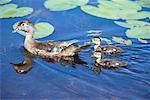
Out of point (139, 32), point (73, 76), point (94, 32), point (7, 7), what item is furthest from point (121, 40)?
point (7, 7)

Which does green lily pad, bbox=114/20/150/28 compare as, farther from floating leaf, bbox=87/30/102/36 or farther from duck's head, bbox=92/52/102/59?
duck's head, bbox=92/52/102/59

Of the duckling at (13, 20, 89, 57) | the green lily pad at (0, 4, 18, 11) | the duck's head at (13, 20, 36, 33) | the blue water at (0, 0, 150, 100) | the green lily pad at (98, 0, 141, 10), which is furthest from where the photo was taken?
the green lily pad at (98, 0, 141, 10)

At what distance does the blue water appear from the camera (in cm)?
391

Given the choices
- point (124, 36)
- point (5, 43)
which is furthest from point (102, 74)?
point (5, 43)

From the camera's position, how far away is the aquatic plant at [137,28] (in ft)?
16.6

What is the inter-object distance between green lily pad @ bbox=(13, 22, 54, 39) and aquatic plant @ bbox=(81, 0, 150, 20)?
2.38ft

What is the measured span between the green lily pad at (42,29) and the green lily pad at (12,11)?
371mm

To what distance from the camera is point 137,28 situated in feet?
17.2

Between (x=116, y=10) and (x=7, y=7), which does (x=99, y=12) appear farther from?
(x=7, y=7)

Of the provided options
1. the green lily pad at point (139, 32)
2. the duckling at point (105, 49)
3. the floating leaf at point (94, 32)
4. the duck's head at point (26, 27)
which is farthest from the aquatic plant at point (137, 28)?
the duck's head at point (26, 27)

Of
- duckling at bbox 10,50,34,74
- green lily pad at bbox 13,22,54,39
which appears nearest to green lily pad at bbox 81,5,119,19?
green lily pad at bbox 13,22,54,39

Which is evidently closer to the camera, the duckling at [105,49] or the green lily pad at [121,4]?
the duckling at [105,49]

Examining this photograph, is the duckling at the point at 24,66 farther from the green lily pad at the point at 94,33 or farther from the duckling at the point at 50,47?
the green lily pad at the point at 94,33

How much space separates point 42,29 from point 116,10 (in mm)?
1289
